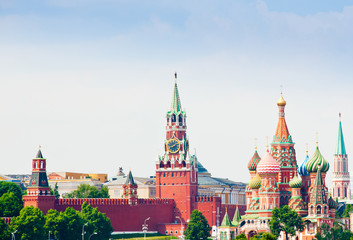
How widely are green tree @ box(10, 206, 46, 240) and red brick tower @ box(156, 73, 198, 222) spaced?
138ft

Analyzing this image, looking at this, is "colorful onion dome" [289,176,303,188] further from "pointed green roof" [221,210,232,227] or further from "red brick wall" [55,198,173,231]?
"red brick wall" [55,198,173,231]

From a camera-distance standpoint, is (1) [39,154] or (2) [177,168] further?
(2) [177,168]

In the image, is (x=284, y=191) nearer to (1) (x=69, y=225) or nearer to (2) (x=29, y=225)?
(1) (x=69, y=225)

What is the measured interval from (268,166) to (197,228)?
1517 centimetres

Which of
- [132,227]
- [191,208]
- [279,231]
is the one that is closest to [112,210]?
[132,227]

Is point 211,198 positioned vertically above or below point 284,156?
below

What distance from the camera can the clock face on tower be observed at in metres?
180

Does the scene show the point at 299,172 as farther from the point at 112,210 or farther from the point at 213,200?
the point at 112,210

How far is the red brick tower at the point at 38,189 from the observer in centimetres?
15138

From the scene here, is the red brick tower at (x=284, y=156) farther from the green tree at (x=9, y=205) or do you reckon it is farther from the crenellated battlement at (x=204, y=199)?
the green tree at (x=9, y=205)

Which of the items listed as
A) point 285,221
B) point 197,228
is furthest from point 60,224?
point 285,221

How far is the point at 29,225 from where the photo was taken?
448ft

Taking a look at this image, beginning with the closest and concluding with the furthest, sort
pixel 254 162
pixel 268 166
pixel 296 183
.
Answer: pixel 296 183 < pixel 268 166 < pixel 254 162

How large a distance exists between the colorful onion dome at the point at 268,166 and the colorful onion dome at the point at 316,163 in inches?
220
